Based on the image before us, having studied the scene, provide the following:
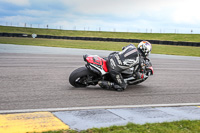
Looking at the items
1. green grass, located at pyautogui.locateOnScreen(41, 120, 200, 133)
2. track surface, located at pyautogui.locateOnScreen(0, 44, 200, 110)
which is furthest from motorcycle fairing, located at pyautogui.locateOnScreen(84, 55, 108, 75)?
green grass, located at pyautogui.locateOnScreen(41, 120, 200, 133)

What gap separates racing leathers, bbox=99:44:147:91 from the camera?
7520 mm

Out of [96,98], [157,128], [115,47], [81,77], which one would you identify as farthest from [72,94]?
[115,47]

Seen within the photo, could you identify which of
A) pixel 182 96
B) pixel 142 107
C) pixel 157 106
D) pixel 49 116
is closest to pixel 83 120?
pixel 49 116

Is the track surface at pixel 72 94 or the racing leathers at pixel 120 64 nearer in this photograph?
the track surface at pixel 72 94

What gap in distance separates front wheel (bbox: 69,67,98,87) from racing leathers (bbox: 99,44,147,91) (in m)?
0.30

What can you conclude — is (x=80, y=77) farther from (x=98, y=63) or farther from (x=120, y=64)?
(x=120, y=64)

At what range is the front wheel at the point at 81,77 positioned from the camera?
7.42 m

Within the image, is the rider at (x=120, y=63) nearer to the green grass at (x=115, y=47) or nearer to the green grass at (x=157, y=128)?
the green grass at (x=157, y=128)

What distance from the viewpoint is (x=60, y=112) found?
17.1ft

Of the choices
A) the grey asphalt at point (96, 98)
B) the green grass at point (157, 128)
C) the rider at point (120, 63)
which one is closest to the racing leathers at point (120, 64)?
the rider at point (120, 63)

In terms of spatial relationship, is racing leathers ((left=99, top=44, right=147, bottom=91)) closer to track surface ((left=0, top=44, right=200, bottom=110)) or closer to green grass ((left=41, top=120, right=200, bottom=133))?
track surface ((left=0, top=44, right=200, bottom=110))

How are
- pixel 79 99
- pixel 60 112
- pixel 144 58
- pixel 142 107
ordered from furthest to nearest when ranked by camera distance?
pixel 144 58, pixel 79 99, pixel 142 107, pixel 60 112

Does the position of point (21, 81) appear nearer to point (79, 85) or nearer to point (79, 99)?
point (79, 85)

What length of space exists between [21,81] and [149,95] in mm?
3801
